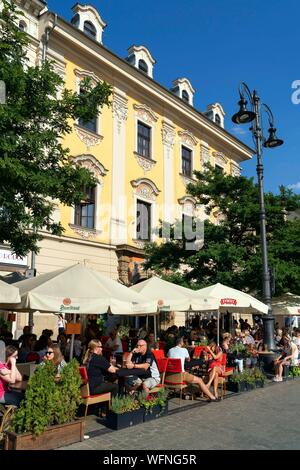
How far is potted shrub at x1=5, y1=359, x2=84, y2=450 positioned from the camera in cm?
544

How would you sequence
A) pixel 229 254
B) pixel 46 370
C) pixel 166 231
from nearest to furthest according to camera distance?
1. pixel 46 370
2. pixel 229 254
3. pixel 166 231

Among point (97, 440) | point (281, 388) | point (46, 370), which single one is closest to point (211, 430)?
point (97, 440)

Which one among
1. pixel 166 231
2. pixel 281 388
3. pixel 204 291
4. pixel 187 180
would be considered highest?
pixel 187 180

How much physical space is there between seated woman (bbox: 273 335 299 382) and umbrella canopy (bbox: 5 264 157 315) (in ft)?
17.6

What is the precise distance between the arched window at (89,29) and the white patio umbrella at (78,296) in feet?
52.4

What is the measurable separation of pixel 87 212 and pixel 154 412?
13247mm

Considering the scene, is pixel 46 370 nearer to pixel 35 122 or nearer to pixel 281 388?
pixel 35 122

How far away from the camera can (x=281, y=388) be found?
36.5 ft

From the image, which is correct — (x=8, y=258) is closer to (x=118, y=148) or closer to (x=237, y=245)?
(x=118, y=148)

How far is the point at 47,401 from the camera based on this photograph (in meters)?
5.67

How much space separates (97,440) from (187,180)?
805 inches

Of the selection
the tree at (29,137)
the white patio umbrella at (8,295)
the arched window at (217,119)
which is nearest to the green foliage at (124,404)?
the white patio umbrella at (8,295)

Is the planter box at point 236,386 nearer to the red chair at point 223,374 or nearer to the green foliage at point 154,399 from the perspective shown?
the red chair at point 223,374

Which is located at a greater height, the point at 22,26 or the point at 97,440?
the point at 22,26
